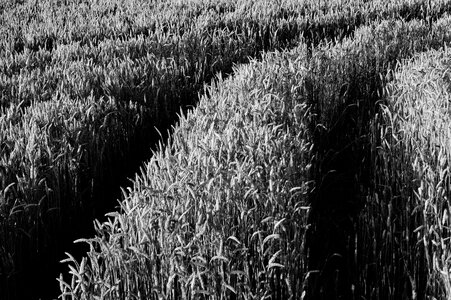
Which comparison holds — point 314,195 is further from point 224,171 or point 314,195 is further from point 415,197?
point 224,171

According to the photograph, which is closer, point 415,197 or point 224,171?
point 224,171

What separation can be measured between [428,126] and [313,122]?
0.95 meters

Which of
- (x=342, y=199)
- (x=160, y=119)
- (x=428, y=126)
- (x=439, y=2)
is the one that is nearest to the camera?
(x=428, y=126)

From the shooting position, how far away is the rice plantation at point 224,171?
6.23 feet

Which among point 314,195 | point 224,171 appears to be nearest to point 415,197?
point 314,195

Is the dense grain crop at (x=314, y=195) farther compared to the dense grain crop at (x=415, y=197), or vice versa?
the dense grain crop at (x=415, y=197)

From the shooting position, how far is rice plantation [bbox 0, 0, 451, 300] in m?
1.90

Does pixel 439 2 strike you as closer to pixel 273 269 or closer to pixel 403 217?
pixel 403 217

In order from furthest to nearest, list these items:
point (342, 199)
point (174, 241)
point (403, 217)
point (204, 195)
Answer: point (342, 199)
point (403, 217)
point (204, 195)
point (174, 241)

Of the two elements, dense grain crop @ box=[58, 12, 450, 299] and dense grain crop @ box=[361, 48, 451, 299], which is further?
dense grain crop @ box=[361, 48, 451, 299]

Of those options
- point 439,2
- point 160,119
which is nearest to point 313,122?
point 160,119

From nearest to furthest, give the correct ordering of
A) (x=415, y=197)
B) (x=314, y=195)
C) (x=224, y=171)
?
1. (x=224, y=171)
2. (x=415, y=197)
3. (x=314, y=195)

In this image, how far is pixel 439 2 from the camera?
7.73 metres

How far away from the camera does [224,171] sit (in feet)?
7.09
